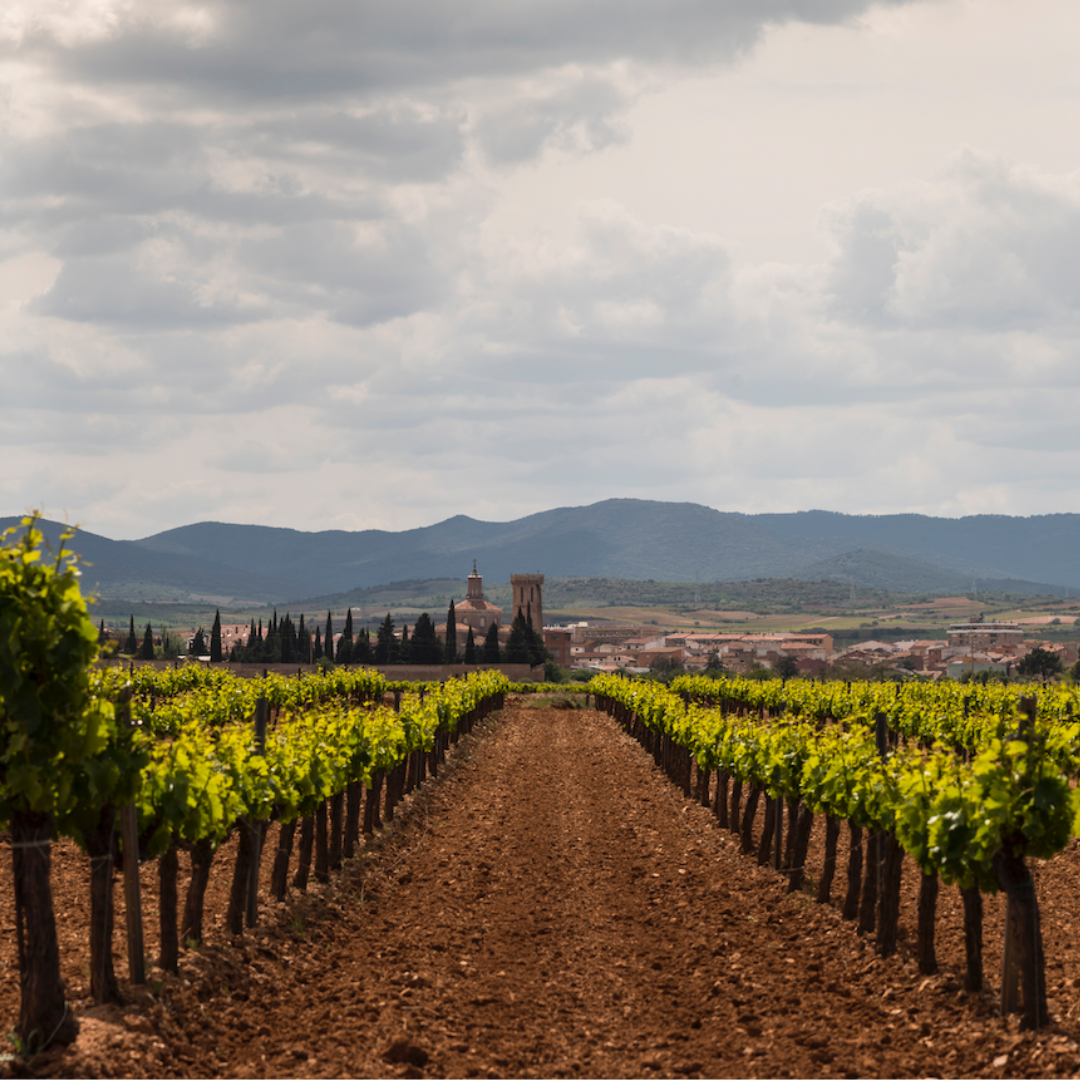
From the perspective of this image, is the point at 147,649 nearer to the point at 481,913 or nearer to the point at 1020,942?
the point at 481,913

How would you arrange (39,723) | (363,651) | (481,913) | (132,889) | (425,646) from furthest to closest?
(363,651)
(425,646)
(481,913)
(132,889)
(39,723)

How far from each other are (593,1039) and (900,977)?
3485 mm

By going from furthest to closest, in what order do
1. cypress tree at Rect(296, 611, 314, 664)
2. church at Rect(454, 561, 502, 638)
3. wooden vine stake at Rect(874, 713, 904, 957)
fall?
church at Rect(454, 561, 502, 638) < cypress tree at Rect(296, 611, 314, 664) < wooden vine stake at Rect(874, 713, 904, 957)

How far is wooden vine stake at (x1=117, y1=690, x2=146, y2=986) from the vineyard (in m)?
0.03

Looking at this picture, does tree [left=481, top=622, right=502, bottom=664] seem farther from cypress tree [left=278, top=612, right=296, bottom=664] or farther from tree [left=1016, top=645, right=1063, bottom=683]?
tree [left=1016, top=645, right=1063, bottom=683]

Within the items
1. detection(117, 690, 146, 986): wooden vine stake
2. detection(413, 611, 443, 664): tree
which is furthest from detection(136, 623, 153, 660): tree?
detection(117, 690, 146, 986): wooden vine stake

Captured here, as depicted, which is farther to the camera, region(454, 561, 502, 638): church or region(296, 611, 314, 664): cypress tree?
region(454, 561, 502, 638): church

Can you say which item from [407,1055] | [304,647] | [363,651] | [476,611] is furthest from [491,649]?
[407,1055]

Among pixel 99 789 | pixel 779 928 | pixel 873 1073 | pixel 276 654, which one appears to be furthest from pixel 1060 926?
pixel 276 654

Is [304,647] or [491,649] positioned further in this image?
[491,649]

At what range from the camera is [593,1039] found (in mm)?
9617

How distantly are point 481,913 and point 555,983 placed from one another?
289 centimetres

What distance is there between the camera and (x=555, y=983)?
11.1 metres

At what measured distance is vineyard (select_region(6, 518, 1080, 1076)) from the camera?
856cm
